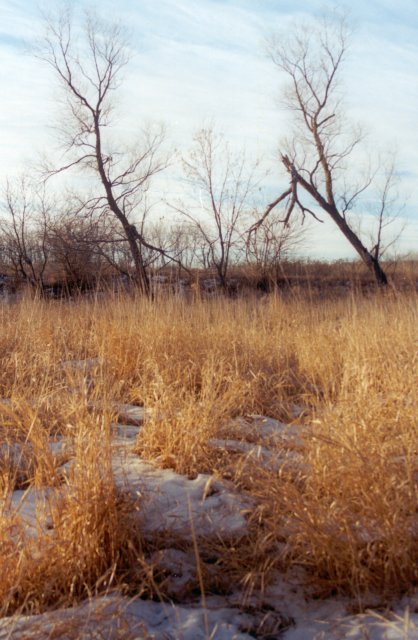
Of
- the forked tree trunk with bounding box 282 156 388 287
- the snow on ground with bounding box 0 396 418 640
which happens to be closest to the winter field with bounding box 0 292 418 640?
the snow on ground with bounding box 0 396 418 640

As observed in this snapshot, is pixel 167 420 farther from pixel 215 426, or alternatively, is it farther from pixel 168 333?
pixel 168 333

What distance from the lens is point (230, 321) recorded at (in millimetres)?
7871

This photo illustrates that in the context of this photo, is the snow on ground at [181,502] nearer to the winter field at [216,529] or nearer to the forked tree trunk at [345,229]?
the winter field at [216,529]

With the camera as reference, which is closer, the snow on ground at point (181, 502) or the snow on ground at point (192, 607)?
the snow on ground at point (192, 607)

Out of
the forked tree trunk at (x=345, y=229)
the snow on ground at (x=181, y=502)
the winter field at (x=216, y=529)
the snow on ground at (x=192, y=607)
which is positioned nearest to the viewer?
the snow on ground at (x=192, y=607)

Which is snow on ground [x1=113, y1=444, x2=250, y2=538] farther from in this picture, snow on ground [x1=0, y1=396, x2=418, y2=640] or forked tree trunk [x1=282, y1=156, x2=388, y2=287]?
forked tree trunk [x1=282, y1=156, x2=388, y2=287]

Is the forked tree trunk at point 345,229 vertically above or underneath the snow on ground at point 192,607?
above

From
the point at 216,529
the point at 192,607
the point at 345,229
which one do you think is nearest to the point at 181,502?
the point at 216,529

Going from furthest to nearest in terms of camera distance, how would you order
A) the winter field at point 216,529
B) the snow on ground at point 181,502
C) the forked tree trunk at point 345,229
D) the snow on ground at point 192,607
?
1. the forked tree trunk at point 345,229
2. the snow on ground at point 181,502
3. the winter field at point 216,529
4. the snow on ground at point 192,607

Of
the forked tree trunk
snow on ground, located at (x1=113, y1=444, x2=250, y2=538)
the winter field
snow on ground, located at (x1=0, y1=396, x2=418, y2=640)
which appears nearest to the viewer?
snow on ground, located at (x1=0, y1=396, x2=418, y2=640)

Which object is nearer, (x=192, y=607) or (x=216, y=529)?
(x=192, y=607)

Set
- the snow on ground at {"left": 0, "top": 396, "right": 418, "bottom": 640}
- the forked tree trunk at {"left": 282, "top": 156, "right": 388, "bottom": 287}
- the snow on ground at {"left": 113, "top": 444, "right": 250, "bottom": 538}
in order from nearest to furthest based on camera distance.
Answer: the snow on ground at {"left": 0, "top": 396, "right": 418, "bottom": 640}, the snow on ground at {"left": 113, "top": 444, "right": 250, "bottom": 538}, the forked tree trunk at {"left": 282, "top": 156, "right": 388, "bottom": 287}

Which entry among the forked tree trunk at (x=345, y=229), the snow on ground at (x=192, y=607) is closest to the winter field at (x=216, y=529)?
the snow on ground at (x=192, y=607)

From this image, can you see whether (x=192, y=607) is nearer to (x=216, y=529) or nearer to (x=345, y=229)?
(x=216, y=529)
